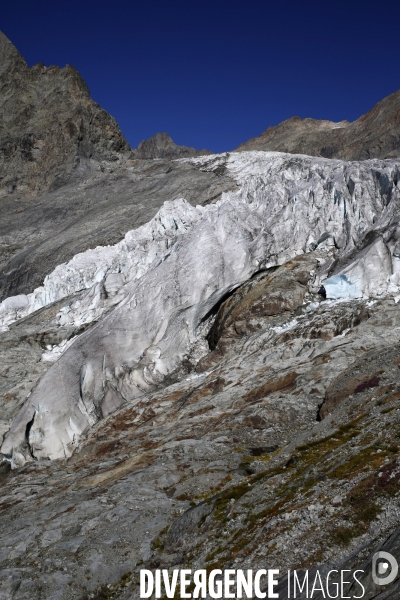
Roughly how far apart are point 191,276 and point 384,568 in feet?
149

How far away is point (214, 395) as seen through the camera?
40.6 m

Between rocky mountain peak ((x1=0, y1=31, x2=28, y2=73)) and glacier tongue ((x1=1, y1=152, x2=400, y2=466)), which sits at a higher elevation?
rocky mountain peak ((x1=0, y1=31, x2=28, y2=73))

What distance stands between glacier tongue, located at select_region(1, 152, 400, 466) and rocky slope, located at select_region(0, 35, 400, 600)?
21 centimetres

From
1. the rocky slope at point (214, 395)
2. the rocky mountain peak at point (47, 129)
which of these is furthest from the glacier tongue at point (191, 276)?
→ the rocky mountain peak at point (47, 129)

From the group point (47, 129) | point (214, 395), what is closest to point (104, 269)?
point (214, 395)

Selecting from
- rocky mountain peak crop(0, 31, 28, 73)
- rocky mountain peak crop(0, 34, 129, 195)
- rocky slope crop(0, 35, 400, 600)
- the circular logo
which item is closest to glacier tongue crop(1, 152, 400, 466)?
rocky slope crop(0, 35, 400, 600)

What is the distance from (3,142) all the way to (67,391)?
128 meters

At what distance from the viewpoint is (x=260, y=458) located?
28453 mm

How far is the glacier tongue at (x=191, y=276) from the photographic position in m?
47.0

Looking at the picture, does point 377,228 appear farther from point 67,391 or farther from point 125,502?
point 125,502

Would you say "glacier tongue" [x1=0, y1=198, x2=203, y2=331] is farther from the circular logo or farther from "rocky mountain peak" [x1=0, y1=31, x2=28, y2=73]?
"rocky mountain peak" [x1=0, y1=31, x2=28, y2=73]

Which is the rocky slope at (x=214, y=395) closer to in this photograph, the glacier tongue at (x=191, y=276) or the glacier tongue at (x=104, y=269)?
the glacier tongue at (x=191, y=276)

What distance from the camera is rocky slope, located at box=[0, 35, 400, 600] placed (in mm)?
20141

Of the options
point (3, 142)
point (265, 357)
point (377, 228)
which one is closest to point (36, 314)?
point (265, 357)
